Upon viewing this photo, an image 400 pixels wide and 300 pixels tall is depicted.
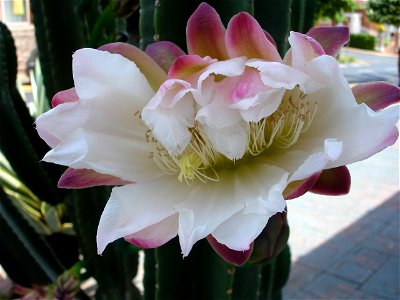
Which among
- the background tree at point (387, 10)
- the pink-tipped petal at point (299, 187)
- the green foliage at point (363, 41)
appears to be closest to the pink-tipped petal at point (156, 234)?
the pink-tipped petal at point (299, 187)

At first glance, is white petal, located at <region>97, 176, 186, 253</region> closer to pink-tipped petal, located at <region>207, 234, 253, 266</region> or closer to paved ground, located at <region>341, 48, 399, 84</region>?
pink-tipped petal, located at <region>207, 234, 253, 266</region>

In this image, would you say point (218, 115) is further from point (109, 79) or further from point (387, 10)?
point (387, 10)

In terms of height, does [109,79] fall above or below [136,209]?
above

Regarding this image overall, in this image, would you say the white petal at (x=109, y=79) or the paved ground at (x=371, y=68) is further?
the paved ground at (x=371, y=68)

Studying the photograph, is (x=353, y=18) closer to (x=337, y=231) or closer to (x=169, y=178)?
(x=337, y=231)

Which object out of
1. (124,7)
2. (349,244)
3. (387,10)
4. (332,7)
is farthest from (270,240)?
(332,7)

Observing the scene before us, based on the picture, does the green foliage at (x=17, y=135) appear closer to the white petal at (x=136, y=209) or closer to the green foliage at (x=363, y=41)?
the white petal at (x=136, y=209)
